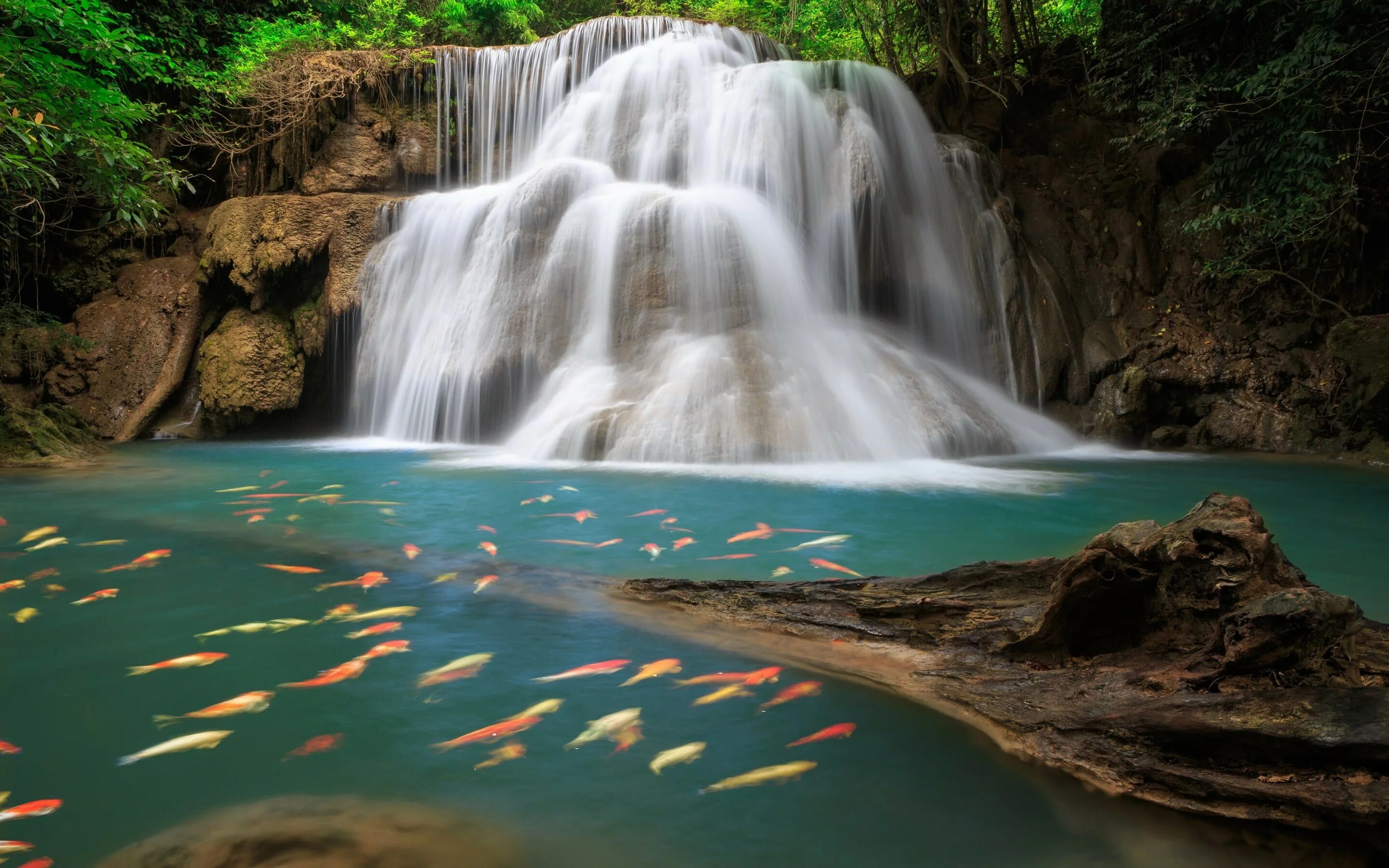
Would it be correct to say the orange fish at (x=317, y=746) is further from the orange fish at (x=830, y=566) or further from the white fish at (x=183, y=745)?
the orange fish at (x=830, y=566)

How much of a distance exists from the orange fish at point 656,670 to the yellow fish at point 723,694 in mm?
218

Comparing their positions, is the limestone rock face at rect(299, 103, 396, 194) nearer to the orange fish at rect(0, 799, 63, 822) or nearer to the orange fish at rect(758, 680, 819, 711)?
the orange fish at rect(0, 799, 63, 822)

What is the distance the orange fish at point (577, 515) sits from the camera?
5691 mm

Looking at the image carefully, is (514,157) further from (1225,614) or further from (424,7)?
(1225,614)

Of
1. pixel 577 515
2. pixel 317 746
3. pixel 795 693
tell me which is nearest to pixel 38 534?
pixel 577 515

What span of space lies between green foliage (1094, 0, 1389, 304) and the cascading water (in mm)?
2882

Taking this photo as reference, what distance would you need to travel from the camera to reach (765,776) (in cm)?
222

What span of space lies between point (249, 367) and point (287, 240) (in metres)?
1.90

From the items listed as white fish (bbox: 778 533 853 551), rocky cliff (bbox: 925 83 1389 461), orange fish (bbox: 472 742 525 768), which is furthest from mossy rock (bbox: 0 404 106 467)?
rocky cliff (bbox: 925 83 1389 461)

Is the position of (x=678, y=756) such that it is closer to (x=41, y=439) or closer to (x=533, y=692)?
(x=533, y=692)

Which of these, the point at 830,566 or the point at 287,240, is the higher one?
the point at 287,240

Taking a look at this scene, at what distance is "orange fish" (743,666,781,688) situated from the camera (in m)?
2.82

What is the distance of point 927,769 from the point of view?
89.9 inches

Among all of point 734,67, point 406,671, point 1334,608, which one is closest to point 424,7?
point 734,67
